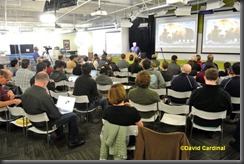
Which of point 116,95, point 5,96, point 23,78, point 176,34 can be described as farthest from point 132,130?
point 176,34

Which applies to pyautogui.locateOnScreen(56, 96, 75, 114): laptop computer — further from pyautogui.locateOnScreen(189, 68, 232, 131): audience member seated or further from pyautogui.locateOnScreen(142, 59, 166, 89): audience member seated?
pyautogui.locateOnScreen(189, 68, 232, 131): audience member seated

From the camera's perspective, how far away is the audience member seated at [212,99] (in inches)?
106

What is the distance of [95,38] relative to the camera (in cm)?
1717

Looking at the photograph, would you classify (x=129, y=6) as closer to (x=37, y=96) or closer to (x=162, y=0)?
(x=162, y=0)

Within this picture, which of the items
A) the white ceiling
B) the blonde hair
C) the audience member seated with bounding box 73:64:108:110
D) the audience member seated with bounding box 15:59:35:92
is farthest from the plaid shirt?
the white ceiling

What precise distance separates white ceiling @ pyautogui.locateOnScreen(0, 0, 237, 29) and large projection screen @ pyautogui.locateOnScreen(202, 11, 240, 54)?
2.42 metres

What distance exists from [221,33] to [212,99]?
6182mm

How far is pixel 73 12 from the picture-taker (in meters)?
10.8

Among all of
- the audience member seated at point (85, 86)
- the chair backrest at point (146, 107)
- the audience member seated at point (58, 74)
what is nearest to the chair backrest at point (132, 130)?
the chair backrest at point (146, 107)

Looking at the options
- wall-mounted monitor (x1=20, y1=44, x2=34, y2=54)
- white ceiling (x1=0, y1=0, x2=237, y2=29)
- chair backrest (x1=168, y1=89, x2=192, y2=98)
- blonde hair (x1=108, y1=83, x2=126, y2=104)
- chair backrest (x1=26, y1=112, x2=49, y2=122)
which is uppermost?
white ceiling (x1=0, y1=0, x2=237, y2=29)

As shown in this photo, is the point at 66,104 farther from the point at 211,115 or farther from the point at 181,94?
the point at 211,115

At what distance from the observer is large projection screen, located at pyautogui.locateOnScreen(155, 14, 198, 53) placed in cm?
874

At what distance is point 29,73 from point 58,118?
2079 mm

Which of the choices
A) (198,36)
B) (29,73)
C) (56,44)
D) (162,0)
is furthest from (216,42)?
(56,44)
